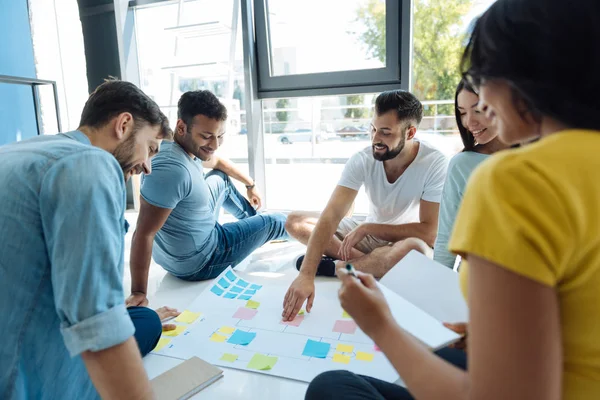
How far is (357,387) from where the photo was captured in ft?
2.60

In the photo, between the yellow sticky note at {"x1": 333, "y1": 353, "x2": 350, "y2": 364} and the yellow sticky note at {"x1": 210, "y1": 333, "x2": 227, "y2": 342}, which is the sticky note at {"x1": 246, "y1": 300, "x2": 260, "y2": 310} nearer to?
the yellow sticky note at {"x1": 210, "y1": 333, "x2": 227, "y2": 342}

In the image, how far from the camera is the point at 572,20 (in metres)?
0.40

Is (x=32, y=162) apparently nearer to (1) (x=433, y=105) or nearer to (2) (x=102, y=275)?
(2) (x=102, y=275)

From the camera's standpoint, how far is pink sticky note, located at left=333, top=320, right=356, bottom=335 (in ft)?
4.37

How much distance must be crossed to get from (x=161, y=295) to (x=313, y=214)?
0.92 m

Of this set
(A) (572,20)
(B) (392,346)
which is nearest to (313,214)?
(B) (392,346)

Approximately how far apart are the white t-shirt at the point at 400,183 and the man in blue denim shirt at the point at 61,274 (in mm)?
1360

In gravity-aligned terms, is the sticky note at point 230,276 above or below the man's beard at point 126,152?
below

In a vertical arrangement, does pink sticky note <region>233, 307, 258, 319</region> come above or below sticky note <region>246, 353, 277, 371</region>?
above

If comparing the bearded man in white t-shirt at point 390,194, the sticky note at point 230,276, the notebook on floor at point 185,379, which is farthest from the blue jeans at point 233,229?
the notebook on floor at point 185,379

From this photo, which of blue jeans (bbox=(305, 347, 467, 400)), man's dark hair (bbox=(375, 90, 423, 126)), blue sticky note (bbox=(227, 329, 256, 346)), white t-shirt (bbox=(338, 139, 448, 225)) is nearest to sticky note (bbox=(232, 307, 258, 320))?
blue sticky note (bbox=(227, 329, 256, 346))

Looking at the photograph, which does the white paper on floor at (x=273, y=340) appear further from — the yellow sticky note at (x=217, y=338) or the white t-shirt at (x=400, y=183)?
the white t-shirt at (x=400, y=183)

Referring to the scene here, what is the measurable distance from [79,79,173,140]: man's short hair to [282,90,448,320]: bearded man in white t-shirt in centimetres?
86

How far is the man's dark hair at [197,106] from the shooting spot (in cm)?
184
